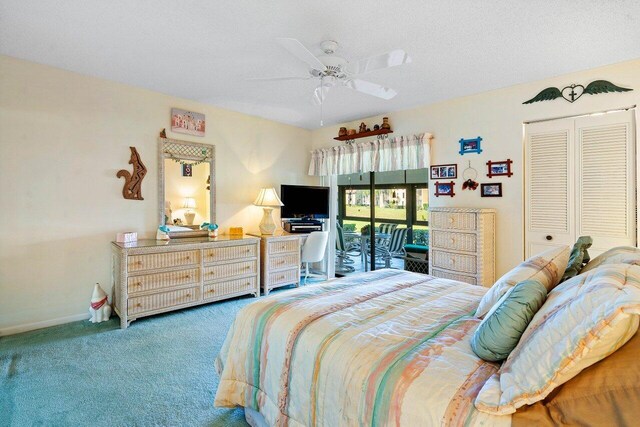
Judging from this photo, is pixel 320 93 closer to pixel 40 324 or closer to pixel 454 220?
pixel 454 220

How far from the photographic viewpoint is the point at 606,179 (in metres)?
2.81

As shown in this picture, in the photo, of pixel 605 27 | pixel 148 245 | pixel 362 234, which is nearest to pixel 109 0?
pixel 148 245

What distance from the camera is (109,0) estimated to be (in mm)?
1970

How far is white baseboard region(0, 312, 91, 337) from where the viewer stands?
2857mm

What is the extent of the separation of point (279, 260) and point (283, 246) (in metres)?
0.20

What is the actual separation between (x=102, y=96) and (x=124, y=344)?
2528 mm

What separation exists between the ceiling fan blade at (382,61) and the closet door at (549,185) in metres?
1.94

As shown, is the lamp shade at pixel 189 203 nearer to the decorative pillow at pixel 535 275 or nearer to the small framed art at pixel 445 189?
the small framed art at pixel 445 189

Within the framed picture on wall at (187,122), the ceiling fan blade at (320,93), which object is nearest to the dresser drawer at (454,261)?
the ceiling fan blade at (320,93)

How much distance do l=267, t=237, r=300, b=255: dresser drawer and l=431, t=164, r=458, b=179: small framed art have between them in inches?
81.1

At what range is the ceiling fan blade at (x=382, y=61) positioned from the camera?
80.1 inches

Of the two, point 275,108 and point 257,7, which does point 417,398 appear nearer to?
point 257,7

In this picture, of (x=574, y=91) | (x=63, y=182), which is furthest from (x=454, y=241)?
(x=63, y=182)

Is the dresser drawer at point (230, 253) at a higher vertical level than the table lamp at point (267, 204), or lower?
lower
